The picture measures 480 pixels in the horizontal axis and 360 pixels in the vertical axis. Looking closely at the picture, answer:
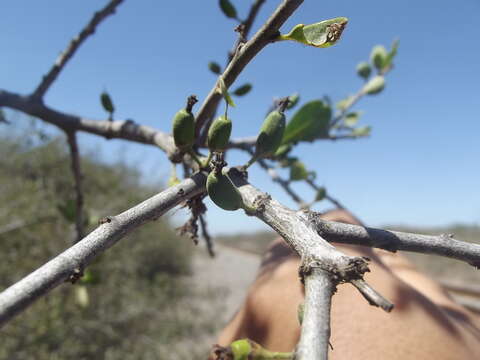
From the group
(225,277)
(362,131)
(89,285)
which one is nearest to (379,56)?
(362,131)

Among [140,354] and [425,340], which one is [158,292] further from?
[425,340]

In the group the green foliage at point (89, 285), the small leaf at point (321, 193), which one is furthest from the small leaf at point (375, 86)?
the green foliage at point (89, 285)

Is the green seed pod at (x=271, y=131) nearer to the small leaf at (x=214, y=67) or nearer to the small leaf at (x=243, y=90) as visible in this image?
the small leaf at (x=243, y=90)

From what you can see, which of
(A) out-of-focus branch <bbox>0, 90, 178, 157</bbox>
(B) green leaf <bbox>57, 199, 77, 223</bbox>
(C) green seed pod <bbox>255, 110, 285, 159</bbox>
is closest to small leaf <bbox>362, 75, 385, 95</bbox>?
(A) out-of-focus branch <bbox>0, 90, 178, 157</bbox>

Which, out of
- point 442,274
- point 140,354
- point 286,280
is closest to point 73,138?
point 286,280

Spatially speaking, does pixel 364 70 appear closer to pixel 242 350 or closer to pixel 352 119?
pixel 352 119

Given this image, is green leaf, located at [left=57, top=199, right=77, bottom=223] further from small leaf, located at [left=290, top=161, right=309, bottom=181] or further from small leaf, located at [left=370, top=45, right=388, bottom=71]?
small leaf, located at [left=370, top=45, right=388, bottom=71]
